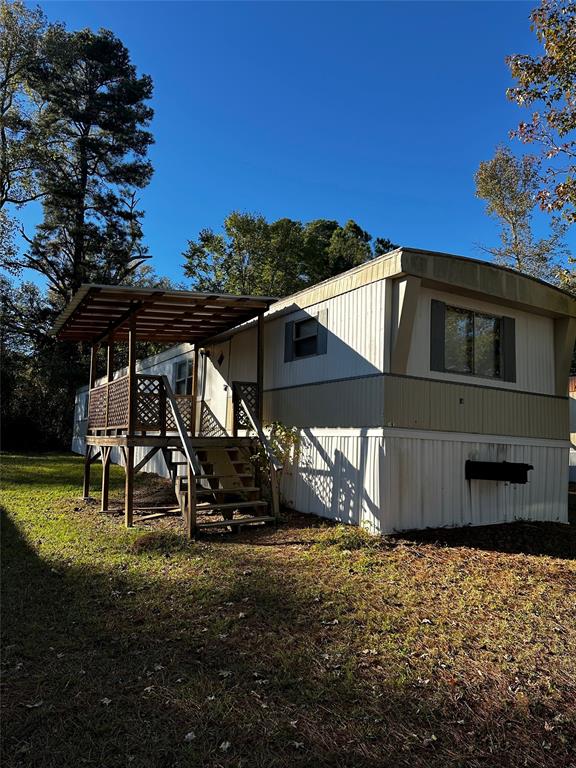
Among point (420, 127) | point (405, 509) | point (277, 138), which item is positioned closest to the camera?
point (405, 509)

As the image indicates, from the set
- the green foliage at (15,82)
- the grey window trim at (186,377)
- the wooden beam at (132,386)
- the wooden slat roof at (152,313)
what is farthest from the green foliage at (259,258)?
the wooden beam at (132,386)

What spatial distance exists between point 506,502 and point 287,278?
20997 mm

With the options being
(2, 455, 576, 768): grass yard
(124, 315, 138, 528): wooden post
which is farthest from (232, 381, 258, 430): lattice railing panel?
(2, 455, 576, 768): grass yard

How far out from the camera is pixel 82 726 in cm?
278

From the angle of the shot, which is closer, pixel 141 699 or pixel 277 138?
pixel 141 699

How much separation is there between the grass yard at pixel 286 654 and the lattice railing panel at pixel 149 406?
8.66ft

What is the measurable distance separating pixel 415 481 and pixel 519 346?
3386 mm

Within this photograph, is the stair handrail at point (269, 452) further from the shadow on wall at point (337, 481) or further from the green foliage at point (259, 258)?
the green foliage at point (259, 258)

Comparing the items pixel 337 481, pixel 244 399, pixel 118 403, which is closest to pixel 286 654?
pixel 337 481

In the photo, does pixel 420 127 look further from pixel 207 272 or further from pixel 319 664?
pixel 207 272

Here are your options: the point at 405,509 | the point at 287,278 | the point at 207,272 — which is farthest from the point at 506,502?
the point at 207,272

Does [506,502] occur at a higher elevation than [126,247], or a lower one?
lower

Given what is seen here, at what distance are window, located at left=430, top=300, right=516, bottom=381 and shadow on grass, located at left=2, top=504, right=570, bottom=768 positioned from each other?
436cm

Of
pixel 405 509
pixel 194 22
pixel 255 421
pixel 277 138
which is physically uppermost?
pixel 277 138
